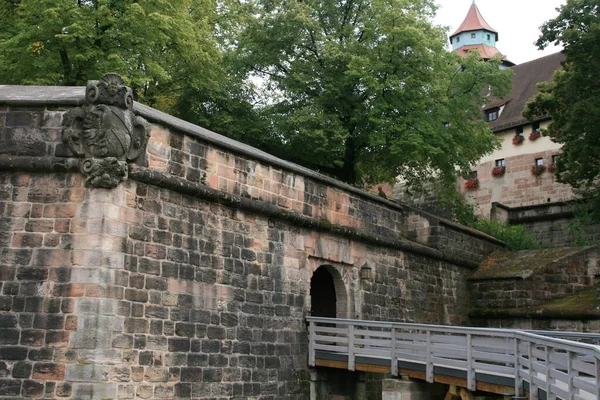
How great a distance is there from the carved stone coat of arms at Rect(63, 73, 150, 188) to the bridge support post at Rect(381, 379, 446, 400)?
5.84 meters

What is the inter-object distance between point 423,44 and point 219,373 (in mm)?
13506

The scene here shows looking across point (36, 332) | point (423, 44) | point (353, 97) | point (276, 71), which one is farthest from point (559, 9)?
point (36, 332)

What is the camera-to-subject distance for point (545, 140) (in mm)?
34000

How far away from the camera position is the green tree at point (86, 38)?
19.7 meters

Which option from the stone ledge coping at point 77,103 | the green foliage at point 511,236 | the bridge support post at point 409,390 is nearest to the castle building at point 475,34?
the green foliage at point 511,236

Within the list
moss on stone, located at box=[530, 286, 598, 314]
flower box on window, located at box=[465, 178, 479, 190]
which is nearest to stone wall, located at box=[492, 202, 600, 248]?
flower box on window, located at box=[465, 178, 479, 190]

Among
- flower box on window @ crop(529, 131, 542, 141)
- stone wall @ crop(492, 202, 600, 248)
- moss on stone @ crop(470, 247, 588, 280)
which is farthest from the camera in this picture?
flower box on window @ crop(529, 131, 542, 141)

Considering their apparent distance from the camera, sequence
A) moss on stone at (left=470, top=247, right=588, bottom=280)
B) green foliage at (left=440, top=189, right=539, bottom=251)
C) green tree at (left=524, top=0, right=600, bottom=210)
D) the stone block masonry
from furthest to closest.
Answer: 1. green foliage at (left=440, top=189, right=539, bottom=251)
2. moss on stone at (left=470, top=247, right=588, bottom=280)
3. green tree at (left=524, top=0, right=600, bottom=210)
4. the stone block masonry

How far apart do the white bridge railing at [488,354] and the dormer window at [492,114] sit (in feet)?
75.3

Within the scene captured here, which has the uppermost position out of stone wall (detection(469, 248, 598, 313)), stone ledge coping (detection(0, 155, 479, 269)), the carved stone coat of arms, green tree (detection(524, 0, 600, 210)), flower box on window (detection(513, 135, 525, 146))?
flower box on window (detection(513, 135, 525, 146))

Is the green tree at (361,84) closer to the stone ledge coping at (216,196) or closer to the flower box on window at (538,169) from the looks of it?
the stone ledge coping at (216,196)

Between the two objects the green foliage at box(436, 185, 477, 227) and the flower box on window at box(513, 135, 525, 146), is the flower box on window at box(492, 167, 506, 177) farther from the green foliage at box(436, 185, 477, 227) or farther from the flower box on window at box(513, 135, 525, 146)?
the green foliage at box(436, 185, 477, 227)

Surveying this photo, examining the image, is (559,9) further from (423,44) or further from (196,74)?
(196,74)

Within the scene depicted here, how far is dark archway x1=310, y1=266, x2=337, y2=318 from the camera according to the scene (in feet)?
59.5
